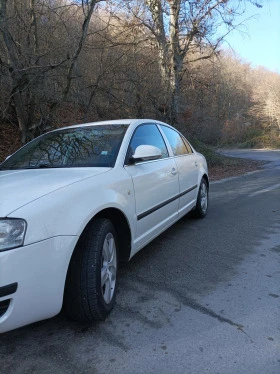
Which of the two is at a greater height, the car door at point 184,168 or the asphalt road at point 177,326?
the car door at point 184,168

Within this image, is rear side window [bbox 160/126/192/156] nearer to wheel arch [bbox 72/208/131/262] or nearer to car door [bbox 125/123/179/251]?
car door [bbox 125/123/179/251]

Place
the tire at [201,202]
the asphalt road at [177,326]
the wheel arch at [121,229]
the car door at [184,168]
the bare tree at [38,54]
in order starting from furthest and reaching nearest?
the bare tree at [38,54]
the tire at [201,202]
the car door at [184,168]
the wheel arch at [121,229]
the asphalt road at [177,326]

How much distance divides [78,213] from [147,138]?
1910mm

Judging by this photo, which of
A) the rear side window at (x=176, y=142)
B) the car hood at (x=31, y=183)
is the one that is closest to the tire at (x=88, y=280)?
the car hood at (x=31, y=183)

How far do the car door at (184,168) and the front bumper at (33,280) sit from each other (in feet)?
8.70

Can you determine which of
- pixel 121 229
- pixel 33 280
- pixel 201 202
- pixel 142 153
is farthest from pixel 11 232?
pixel 201 202

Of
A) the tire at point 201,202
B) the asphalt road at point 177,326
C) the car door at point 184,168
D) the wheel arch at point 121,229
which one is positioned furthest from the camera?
the tire at point 201,202

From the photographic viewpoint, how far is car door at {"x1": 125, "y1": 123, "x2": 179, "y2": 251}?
11.3 feet

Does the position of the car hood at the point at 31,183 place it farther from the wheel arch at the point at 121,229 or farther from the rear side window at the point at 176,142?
the rear side window at the point at 176,142

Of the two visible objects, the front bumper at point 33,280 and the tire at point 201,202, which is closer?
the front bumper at point 33,280

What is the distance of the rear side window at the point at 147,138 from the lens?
371 cm

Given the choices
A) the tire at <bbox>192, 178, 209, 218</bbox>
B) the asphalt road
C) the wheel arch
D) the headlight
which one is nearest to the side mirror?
the wheel arch

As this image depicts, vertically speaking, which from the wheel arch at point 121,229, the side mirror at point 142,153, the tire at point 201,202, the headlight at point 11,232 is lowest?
the tire at point 201,202

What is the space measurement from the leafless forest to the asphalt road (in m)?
5.74
